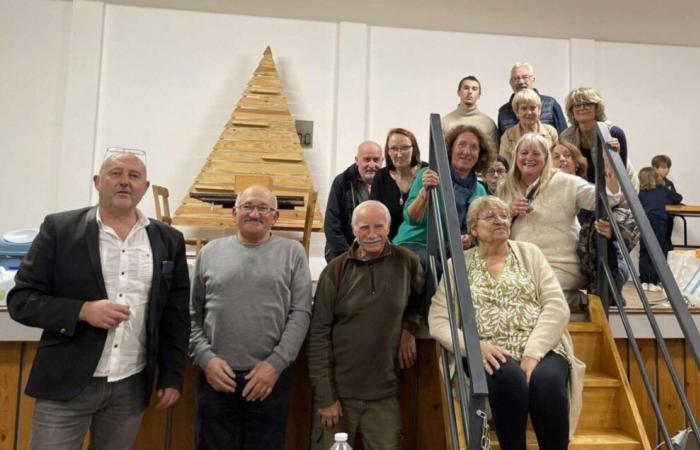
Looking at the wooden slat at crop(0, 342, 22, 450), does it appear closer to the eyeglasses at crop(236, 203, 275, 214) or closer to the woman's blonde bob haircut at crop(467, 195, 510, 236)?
the eyeglasses at crop(236, 203, 275, 214)

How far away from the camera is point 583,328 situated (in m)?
2.35

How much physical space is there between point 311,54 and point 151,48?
5.14 ft

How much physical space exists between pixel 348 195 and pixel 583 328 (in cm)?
147

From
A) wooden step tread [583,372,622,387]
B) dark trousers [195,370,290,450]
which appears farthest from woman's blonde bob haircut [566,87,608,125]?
→ dark trousers [195,370,290,450]

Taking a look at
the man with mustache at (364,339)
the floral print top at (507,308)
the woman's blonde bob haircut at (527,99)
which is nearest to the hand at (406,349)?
the man with mustache at (364,339)

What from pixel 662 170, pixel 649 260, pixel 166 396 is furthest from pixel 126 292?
pixel 662 170

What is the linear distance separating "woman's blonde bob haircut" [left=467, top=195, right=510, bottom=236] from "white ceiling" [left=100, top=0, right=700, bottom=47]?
360 centimetres

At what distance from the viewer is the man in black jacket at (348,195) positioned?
318 cm

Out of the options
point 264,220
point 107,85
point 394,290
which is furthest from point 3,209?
point 394,290

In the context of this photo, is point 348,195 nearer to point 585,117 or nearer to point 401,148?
point 401,148

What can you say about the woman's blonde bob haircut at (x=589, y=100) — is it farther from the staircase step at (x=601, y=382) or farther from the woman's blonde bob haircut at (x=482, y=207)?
the staircase step at (x=601, y=382)

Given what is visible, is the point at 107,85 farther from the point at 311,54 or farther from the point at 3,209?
the point at 311,54

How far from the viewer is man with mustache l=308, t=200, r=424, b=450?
81.8 inches

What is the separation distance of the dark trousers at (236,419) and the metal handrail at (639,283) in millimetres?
1392
